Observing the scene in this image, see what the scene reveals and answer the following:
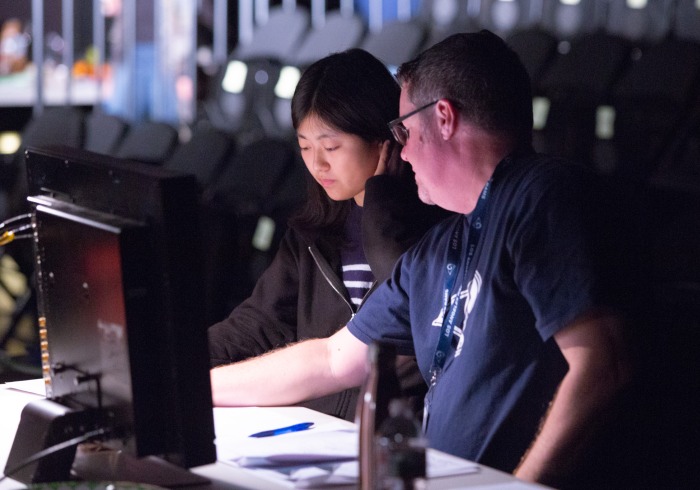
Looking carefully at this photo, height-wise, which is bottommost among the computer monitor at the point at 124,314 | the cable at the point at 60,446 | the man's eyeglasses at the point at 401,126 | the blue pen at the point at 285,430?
the blue pen at the point at 285,430

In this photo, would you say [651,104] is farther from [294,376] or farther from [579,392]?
[579,392]

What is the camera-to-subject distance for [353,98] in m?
2.41

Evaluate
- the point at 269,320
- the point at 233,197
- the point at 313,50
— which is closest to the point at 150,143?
the point at 233,197

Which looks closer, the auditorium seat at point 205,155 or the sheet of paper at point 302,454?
the sheet of paper at point 302,454

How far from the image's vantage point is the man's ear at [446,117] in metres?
1.95

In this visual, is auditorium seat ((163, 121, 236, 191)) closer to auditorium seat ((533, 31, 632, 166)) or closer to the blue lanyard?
auditorium seat ((533, 31, 632, 166))

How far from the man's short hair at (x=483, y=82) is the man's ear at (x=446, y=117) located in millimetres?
12

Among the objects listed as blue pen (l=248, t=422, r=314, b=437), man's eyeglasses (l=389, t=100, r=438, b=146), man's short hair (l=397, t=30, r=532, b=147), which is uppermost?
man's short hair (l=397, t=30, r=532, b=147)

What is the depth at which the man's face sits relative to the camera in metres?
1.99

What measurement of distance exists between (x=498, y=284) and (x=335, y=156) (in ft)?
2.31

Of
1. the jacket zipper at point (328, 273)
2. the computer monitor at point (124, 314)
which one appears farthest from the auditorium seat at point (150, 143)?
the computer monitor at point (124, 314)

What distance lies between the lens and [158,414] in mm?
1467

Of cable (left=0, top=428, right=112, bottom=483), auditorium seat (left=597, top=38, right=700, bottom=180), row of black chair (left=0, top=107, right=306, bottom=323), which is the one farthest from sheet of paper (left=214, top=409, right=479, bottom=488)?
auditorium seat (left=597, top=38, right=700, bottom=180)

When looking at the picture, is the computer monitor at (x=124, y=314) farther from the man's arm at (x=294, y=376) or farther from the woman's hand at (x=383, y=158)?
the woman's hand at (x=383, y=158)
